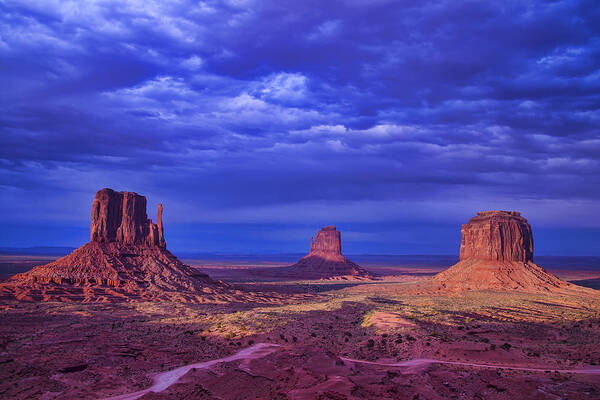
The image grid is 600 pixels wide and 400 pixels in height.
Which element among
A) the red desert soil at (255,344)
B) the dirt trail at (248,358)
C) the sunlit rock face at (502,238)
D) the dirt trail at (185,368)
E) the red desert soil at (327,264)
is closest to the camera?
the red desert soil at (255,344)

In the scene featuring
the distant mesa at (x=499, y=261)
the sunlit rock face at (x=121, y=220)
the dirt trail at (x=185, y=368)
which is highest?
the sunlit rock face at (x=121, y=220)

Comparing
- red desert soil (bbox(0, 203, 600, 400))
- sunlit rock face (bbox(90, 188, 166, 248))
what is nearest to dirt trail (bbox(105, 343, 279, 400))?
red desert soil (bbox(0, 203, 600, 400))

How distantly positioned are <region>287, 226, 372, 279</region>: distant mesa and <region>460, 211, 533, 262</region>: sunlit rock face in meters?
53.4

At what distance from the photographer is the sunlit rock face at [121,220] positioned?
57.2m

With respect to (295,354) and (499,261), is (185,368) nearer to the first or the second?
(295,354)

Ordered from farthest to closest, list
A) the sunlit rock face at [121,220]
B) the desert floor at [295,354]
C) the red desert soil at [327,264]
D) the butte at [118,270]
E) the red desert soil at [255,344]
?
the red desert soil at [327,264]
the sunlit rock face at [121,220]
the butte at [118,270]
the red desert soil at [255,344]
the desert floor at [295,354]

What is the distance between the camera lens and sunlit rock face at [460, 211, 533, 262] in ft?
243

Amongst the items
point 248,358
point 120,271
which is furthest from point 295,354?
point 120,271

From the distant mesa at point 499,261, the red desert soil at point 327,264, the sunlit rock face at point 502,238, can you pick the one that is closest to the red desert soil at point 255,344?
the distant mesa at point 499,261

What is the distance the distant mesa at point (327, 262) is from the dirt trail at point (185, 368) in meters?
99.4

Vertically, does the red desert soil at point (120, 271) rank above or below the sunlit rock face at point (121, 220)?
below

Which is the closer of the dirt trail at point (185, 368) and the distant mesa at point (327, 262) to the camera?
the dirt trail at point (185, 368)

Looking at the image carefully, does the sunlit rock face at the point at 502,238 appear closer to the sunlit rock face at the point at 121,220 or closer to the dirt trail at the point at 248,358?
the dirt trail at the point at 248,358

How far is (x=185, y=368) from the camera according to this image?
2211 cm
